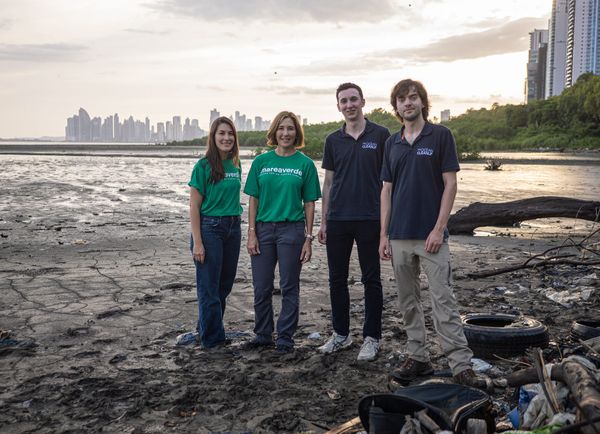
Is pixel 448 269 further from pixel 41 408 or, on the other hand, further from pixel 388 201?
pixel 41 408

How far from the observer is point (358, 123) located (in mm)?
5164

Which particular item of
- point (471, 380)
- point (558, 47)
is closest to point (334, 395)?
point (471, 380)

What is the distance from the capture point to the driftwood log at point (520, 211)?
430 inches

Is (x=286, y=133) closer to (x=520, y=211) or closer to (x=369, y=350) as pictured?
(x=369, y=350)

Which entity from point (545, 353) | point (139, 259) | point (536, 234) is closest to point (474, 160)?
point (536, 234)

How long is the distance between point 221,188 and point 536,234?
31.6ft

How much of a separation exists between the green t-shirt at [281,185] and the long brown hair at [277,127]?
10 cm

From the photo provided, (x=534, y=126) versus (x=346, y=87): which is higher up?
(x=534, y=126)

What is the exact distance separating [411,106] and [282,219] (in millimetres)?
1545

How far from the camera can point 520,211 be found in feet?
39.0

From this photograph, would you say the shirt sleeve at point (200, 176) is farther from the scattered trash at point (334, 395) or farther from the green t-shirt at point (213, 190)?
the scattered trash at point (334, 395)

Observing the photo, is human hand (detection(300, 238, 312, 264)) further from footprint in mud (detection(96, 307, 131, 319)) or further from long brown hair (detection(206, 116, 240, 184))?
footprint in mud (detection(96, 307, 131, 319))

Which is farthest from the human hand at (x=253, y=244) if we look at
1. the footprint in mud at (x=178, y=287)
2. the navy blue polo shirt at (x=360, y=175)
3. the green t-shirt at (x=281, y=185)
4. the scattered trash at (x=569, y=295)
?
the scattered trash at (x=569, y=295)

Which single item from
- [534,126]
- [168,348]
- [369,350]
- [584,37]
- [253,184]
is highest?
[584,37]
